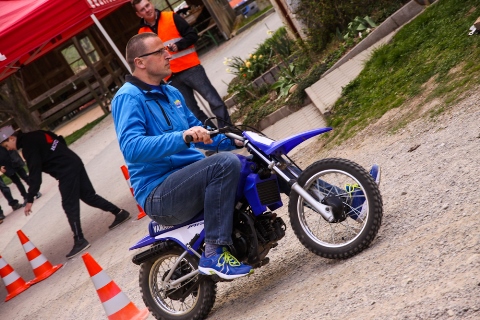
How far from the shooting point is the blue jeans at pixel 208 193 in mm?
4891

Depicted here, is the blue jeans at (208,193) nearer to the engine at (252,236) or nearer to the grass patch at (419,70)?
the engine at (252,236)

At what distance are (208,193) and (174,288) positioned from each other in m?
0.92

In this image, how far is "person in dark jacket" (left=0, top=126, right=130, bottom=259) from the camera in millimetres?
10008

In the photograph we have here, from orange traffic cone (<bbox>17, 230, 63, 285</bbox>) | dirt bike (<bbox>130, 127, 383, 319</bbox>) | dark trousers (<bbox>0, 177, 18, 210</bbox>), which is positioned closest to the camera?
dirt bike (<bbox>130, 127, 383, 319</bbox>)

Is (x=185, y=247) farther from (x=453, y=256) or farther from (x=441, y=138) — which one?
(x=441, y=138)

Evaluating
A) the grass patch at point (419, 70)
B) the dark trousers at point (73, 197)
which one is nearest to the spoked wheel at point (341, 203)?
the grass patch at point (419, 70)

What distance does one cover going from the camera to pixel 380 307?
12.7 ft

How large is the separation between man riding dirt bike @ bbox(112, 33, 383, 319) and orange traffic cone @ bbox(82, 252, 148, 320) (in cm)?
81

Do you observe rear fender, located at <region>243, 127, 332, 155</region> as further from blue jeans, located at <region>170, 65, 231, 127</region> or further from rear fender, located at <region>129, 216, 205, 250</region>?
blue jeans, located at <region>170, 65, 231, 127</region>

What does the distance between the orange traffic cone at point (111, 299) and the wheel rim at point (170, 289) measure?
1.65 feet

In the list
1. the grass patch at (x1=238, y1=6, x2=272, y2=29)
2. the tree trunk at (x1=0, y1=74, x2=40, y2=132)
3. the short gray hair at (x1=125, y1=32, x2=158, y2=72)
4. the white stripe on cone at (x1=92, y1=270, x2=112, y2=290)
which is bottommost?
the white stripe on cone at (x1=92, y1=270, x2=112, y2=290)

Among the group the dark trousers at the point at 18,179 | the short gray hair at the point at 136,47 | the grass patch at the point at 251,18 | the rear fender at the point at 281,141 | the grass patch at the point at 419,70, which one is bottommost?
the grass patch at the point at 419,70

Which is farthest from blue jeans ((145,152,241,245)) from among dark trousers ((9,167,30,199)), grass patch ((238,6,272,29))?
grass patch ((238,6,272,29))

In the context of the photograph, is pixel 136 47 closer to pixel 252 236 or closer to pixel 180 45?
pixel 252 236
